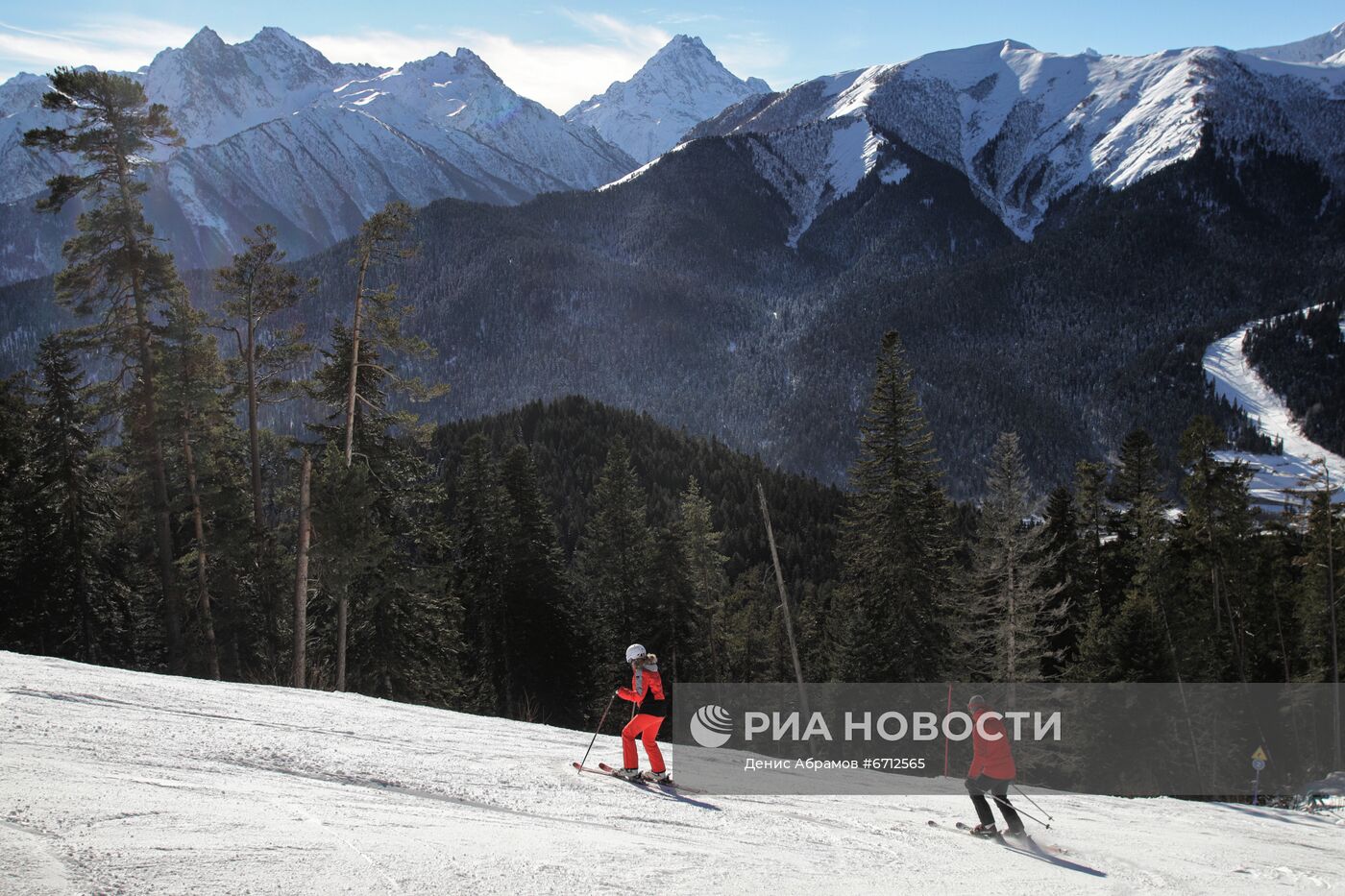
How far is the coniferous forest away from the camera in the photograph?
894 inches

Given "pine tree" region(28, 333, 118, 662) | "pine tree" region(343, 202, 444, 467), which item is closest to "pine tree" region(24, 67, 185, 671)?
"pine tree" region(343, 202, 444, 467)

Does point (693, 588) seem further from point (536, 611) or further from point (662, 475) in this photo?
point (662, 475)

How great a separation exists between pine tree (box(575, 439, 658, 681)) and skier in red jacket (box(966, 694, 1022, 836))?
83.1 ft

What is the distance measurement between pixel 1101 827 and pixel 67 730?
12.3 meters

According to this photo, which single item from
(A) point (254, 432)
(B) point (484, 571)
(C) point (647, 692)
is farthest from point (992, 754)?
(B) point (484, 571)

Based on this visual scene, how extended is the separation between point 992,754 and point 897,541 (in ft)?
58.7

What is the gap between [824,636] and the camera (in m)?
43.5

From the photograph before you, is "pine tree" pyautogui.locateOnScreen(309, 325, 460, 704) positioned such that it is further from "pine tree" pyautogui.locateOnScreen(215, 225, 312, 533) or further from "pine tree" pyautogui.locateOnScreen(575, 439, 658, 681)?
"pine tree" pyautogui.locateOnScreen(575, 439, 658, 681)

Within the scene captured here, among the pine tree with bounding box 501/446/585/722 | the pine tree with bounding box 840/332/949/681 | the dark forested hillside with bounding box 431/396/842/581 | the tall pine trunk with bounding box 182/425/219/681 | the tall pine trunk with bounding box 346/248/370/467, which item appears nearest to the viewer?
the tall pine trunk with bounding box 346/248/370/467

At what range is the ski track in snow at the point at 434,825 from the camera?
6.29 m

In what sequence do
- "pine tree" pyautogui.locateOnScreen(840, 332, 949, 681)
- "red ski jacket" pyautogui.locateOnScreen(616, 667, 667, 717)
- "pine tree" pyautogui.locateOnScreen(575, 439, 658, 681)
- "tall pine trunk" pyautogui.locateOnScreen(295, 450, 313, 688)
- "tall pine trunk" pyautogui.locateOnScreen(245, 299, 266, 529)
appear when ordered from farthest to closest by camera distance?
"pine tree" pyautogui.locateOnScreen(575, 439, 658, 681), "pine tree" pyautogui.locateOnScreen(840, 332, 949, 681), "tall pine trunk" pyautogui.locateOnScreen(245, 299, 266, 529), "tall pine trunk" pyautogui.locateOnScreen(295, 450, 313, 688), "red ski jacket" pyautogui.locateOnScreen(616, 667, 667, 717)

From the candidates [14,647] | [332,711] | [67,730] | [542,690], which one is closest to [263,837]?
[67,730]

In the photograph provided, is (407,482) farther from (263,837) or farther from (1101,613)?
(1101,613)

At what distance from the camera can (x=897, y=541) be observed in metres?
28.1
